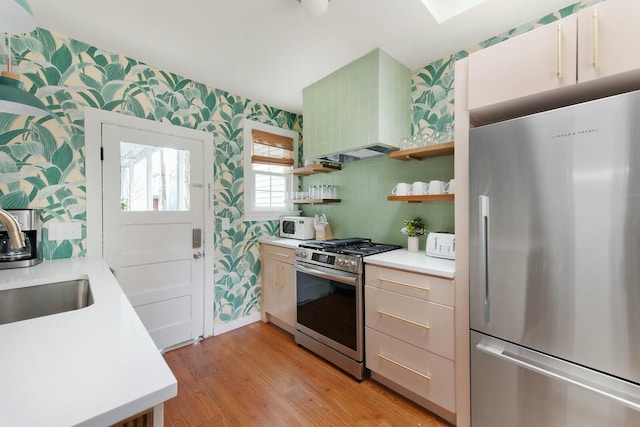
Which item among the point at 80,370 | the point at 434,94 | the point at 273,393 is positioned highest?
the point at 434,94

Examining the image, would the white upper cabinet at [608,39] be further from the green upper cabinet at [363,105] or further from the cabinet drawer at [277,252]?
the cabinet drawer at [277,252]

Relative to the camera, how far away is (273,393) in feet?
6.30

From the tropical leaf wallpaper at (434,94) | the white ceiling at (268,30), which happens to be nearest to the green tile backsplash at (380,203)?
the tropical leaf wallpaper at (434,94)

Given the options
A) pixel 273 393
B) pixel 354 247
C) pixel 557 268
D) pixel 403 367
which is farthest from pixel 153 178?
pixel 557 268

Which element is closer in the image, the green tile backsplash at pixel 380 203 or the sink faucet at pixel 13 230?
the sink faucet at pixel 13 230

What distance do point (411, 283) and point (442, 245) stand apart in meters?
0.41

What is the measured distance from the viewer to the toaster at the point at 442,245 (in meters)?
1.88

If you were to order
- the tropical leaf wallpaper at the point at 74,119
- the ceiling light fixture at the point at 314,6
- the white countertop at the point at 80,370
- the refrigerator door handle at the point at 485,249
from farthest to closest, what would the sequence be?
the tropical leaf wallpaper at the point at 74,119
the ceiling light fixture at the point at 314,6
the refrigerator door handle at the point at 485,249
the white countertop at the point at 80,370

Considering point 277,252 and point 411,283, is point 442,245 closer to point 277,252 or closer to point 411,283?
point 411,283

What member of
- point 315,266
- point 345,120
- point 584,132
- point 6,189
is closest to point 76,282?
point 6,189

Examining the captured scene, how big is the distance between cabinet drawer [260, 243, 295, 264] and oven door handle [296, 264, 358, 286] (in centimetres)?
21

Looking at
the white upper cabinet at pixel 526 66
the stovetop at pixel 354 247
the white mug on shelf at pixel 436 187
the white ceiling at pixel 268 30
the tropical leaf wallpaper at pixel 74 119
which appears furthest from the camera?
the stovetop at pixel 354 247

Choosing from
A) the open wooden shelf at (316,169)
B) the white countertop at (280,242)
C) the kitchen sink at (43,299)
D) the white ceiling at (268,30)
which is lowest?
the kitchen sink at (43,299)

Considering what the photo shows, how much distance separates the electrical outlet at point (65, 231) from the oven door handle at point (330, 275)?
5.62 ft
